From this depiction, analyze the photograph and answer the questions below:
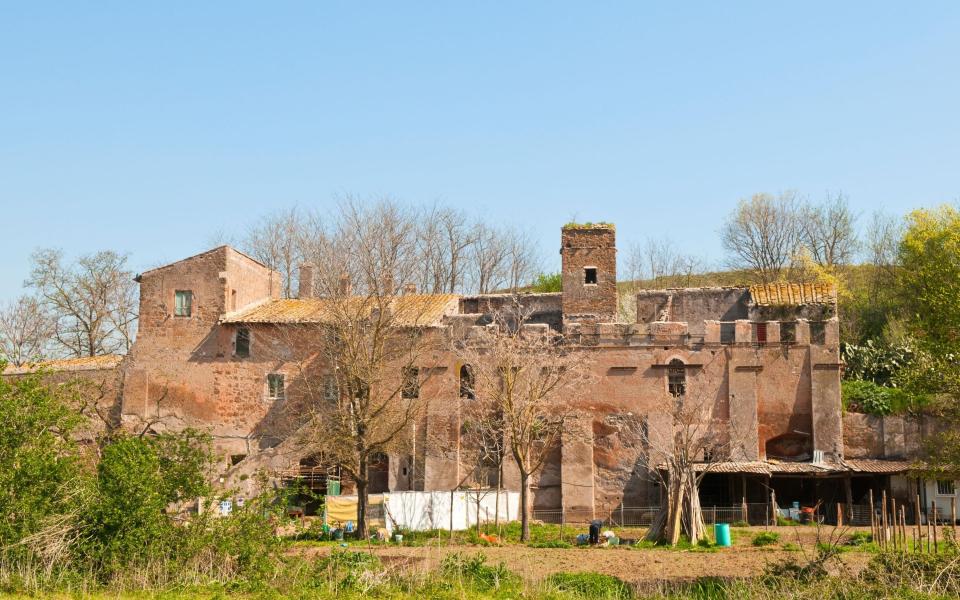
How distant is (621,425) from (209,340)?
48.4 ft

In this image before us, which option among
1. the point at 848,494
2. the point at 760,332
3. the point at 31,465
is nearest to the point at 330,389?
the point at 760,332

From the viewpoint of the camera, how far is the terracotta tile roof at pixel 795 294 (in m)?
35.9

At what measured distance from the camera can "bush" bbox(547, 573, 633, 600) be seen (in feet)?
66.7

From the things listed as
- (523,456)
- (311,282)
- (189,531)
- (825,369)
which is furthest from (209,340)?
(825,369)

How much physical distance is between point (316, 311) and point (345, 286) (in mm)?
4444

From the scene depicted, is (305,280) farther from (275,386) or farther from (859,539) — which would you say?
(859,539)

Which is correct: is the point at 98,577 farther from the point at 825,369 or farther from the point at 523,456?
the point at 825,369

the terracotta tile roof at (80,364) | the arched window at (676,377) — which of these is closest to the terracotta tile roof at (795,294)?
the arched window at (676,377)

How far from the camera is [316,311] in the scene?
37.2 metres

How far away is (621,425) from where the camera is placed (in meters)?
34.3

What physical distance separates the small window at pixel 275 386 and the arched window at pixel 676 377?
13.2 m

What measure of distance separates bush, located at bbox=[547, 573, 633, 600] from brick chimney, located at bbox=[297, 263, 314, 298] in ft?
70.1

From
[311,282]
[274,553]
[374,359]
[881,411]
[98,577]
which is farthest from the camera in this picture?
[311,282]

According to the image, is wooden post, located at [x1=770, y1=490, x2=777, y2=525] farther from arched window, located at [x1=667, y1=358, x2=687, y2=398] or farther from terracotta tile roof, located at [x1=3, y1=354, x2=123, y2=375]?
terracotta tile roof, located at [x1=3, y1=354, x2=123, y2=375]
